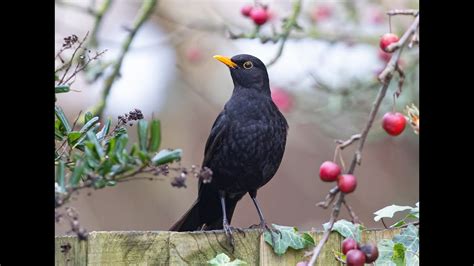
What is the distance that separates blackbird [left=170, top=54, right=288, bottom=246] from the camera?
2.50 m

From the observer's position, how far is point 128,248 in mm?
1767

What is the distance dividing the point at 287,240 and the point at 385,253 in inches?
9.6

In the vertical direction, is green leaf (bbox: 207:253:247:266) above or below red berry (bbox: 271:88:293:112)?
below

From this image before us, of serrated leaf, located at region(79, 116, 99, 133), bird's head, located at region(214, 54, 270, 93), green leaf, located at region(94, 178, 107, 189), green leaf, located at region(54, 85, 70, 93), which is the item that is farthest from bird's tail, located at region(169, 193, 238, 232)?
green leaf, located at region(94, 178, 107, 189)

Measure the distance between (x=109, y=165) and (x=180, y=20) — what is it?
272cm

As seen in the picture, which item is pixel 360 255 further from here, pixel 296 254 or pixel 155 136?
pixel 296 254

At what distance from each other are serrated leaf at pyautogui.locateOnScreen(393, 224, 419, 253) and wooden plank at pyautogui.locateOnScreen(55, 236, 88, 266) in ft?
2.49

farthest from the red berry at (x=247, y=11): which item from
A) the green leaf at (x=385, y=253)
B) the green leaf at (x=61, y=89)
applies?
the green leaf at (x=61, y=89)

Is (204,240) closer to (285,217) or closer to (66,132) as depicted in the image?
(66,132)

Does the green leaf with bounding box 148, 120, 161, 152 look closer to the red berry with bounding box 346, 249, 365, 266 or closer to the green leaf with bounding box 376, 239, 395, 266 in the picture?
the red berry with bounding box 346, 249, 365, 266

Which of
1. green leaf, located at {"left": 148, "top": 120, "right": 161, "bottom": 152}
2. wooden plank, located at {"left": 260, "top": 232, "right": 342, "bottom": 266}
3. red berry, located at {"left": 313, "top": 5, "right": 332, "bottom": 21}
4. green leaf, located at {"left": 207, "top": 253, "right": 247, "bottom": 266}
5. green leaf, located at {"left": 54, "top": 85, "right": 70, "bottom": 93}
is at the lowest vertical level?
green leaf, located at {"left": 207, "top": 253, "right": 247, "bottom": 266}
